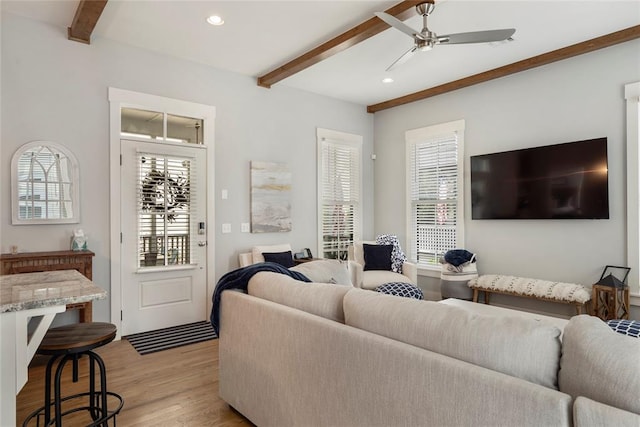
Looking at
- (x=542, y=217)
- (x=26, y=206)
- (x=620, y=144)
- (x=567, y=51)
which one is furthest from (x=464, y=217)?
(x=26, y=206)

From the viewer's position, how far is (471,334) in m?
1.30

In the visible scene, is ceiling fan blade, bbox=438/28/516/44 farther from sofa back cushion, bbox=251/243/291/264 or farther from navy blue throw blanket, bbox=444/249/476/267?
sofa back cushion, bbox=251/243/291/264

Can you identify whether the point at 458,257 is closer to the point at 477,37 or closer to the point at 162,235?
the point at 477,37

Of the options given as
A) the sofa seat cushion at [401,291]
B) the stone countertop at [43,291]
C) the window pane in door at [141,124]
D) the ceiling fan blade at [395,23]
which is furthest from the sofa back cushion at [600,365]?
the window pane in door at [141,124]

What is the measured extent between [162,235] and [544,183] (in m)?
4.32

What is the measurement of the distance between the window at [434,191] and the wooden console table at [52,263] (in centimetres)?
418

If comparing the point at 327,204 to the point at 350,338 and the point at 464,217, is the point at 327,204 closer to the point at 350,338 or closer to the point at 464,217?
the point at 464,217

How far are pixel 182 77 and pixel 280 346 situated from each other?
3.51 m

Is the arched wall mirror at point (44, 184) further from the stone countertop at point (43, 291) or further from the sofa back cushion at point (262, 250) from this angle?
the sofa back cushion at point (262, 250)

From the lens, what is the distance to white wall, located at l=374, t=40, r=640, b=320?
3.85 meters

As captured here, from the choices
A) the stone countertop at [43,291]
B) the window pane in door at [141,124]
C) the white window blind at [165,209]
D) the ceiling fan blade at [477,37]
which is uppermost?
the ceiling fan blade at [477,37]

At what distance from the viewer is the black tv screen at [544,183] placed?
394 cm

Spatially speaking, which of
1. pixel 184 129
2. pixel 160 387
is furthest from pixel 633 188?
pixel 184 129

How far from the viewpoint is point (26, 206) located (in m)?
3.36
